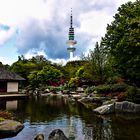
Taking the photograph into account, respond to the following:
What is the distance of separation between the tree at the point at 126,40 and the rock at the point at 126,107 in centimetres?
426

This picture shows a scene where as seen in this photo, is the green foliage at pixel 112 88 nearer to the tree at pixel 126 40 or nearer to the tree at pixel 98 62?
the tree at pixel 126 40

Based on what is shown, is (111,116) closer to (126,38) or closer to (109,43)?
(126,38)

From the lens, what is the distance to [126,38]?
33.7 metres

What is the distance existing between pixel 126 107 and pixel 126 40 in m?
6.73

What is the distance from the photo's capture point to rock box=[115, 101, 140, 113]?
31.7 metres

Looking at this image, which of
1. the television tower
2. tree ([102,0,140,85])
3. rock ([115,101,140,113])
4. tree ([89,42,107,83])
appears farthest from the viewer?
the television tower

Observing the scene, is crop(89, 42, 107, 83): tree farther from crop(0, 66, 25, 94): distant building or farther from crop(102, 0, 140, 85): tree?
crop(102, 0, 140, 85): tree

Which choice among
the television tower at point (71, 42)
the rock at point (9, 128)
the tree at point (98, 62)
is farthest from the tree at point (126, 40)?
the television tower at point (71, 42)

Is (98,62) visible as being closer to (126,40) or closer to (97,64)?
(97,64)

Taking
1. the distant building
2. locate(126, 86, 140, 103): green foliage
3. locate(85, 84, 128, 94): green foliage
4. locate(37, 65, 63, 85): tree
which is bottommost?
locate(126, 86, 140, 103): green foliage

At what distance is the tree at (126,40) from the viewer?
108 ft

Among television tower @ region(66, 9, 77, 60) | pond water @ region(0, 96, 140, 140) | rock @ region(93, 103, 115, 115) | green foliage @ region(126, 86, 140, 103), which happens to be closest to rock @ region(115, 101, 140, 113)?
rock @ region(93, 103, 115, 115)

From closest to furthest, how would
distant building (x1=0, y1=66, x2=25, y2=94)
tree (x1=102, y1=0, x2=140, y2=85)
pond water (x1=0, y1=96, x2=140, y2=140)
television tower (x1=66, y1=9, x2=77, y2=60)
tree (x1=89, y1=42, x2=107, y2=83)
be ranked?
pond water (x1=0, y1=96, x2=140, y2=140) < tree (x1=102, y1=0, x2=140, y2=85) < distant building (x1=0, y1=66, x2=25, y2=94) < tree (x1=89, y1=42, x2=107, y2=83) < television tower (x1=66, y1=9, x2=77, y2=60)

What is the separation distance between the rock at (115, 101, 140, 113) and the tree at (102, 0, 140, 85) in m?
4.26
